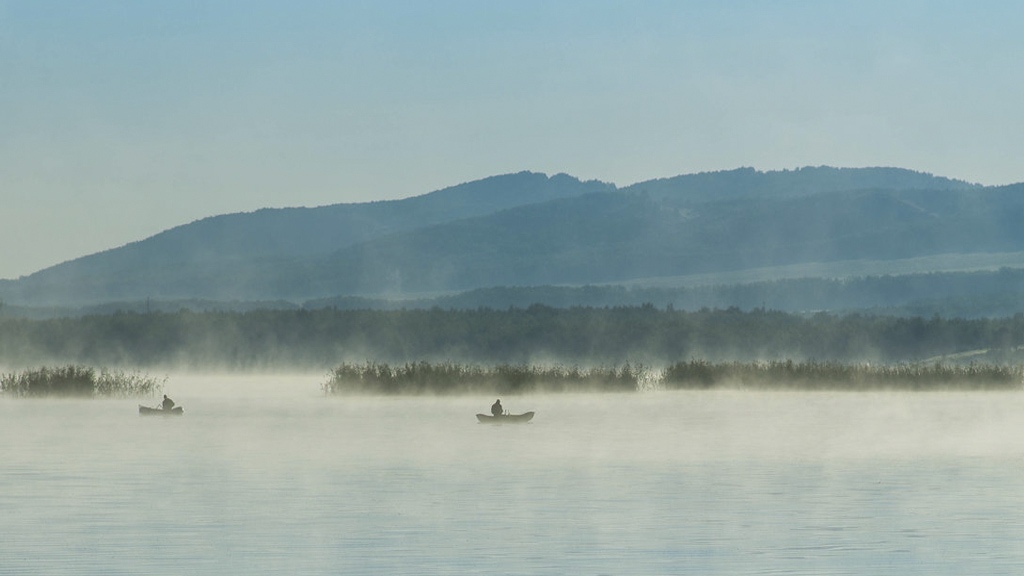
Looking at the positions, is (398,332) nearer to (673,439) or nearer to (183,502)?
(673,439)

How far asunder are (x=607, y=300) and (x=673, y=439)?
6303 inches

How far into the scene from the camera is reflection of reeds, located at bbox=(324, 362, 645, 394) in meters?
53.2

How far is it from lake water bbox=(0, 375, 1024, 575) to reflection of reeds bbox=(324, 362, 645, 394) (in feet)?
16.2

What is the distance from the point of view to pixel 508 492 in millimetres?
27906

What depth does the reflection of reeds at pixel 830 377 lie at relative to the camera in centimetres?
5738

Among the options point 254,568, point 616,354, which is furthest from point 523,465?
point 616,354

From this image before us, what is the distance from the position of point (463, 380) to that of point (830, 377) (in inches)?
427

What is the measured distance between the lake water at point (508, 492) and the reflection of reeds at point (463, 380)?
4939mm

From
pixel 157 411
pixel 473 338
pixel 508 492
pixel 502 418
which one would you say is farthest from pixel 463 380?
pixel 473 338

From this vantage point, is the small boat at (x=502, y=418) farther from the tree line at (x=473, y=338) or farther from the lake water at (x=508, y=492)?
the tree line at (x=473, y=338)

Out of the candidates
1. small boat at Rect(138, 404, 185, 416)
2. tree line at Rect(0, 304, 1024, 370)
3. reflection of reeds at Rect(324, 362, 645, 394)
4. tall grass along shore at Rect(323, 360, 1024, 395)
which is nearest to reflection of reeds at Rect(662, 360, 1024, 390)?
tall grass along shore at Rect(323, 360, 1024, 395)

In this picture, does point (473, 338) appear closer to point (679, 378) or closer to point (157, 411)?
point (679, 378)

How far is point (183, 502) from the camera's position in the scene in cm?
2653

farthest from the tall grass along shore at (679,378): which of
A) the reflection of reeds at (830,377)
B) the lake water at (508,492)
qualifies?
the lake water at (508,492)
